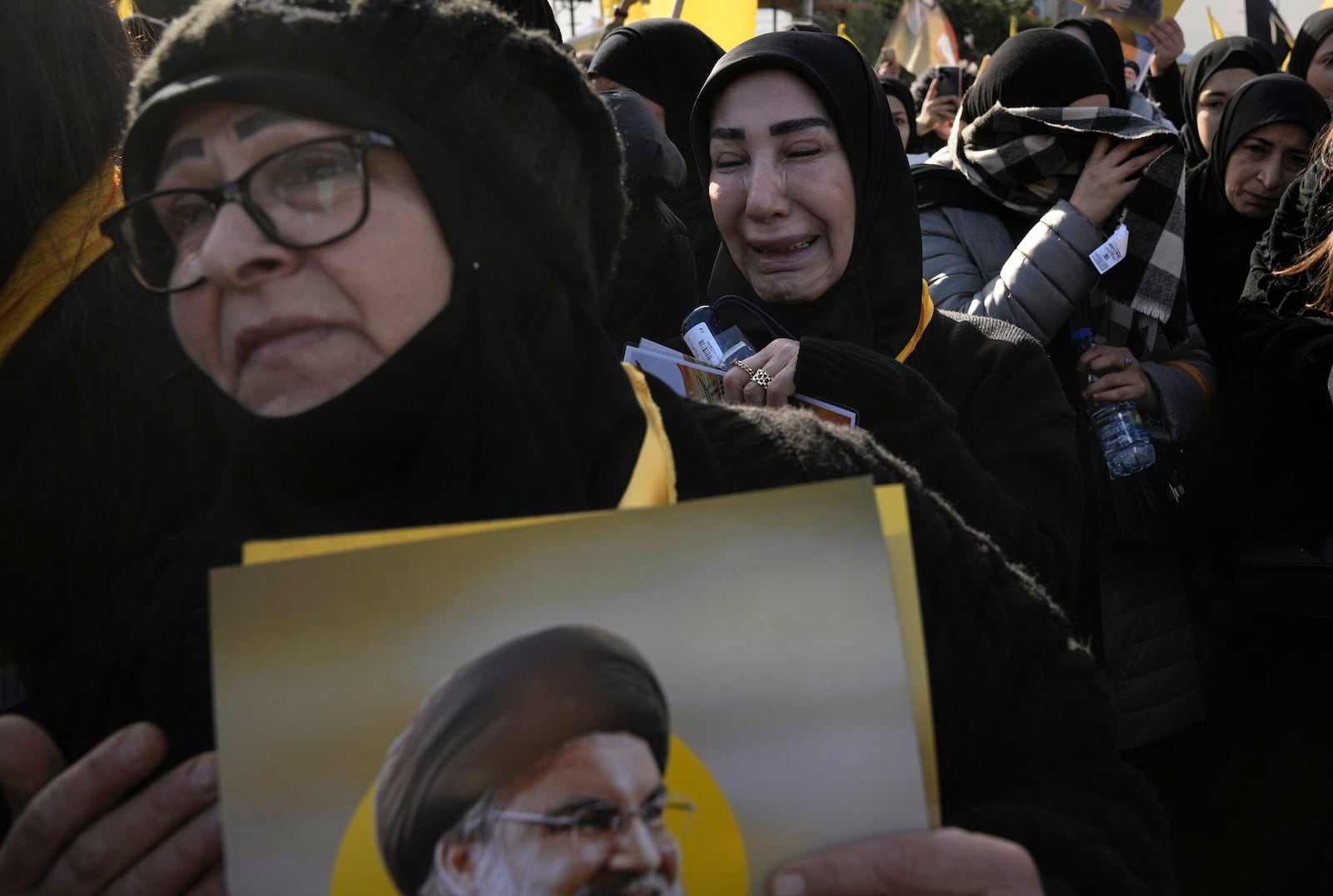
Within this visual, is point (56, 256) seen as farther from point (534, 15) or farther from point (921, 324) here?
point (534, 15)

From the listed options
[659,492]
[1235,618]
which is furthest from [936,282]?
[659,492]

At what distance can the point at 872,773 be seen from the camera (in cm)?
90

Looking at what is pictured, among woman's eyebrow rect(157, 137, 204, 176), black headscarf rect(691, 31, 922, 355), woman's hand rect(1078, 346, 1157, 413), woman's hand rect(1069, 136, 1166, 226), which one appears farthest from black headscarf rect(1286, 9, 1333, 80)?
woman's eyebrow rect(157, 137, 204, 176)

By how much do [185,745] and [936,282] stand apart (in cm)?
241

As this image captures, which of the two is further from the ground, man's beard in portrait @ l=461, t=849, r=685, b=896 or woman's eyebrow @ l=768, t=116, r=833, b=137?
woman's eyebrow @ l=768, t=116, r=833, b=137

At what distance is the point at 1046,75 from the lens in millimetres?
3479

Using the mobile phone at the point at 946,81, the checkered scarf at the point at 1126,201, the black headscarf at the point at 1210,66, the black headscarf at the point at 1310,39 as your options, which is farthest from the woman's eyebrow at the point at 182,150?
the mobile phone at the point at 946,81

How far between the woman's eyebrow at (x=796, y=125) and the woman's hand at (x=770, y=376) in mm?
595

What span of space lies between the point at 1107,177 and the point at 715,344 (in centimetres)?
135

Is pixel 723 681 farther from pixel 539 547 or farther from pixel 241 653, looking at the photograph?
pixel 241 653

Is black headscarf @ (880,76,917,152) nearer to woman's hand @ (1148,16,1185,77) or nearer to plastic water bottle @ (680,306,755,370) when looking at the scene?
woman's hand @ (1148,16,1185,77)

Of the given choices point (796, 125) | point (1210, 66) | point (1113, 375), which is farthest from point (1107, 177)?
point (1210, 66)

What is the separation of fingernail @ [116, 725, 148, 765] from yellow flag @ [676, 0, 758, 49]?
418 centimetres

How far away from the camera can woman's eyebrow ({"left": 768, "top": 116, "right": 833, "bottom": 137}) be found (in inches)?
99.1
